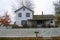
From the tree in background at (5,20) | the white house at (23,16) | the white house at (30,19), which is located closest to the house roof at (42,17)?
the white house at (30,19)

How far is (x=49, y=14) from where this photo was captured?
34750 millimetres

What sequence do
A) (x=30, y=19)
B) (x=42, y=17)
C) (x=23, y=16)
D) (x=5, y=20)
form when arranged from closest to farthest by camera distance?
(x=30, y=19) < (x=23, y=16) < (x=5, y=20) < (x=42, y=17)

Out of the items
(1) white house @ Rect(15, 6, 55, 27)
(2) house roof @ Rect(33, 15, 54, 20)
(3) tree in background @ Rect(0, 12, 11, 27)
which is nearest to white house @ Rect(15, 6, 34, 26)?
(1) white house @ Rect(15, 6, 55, 27)

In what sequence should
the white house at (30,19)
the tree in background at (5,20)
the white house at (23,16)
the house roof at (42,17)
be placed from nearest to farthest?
1. the white house at (30,19)
2. the tree in background at (5,20)
3. the white house at (23,16)
4. the house roof at (42,17)

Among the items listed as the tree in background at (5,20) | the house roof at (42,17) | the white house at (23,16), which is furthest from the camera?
the house roof at (42,17)

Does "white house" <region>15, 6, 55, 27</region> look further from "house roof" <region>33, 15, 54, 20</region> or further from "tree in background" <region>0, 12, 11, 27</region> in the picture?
"tree in background" <region>0, 12, 11, 27</region>

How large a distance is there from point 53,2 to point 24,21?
6.12 metres

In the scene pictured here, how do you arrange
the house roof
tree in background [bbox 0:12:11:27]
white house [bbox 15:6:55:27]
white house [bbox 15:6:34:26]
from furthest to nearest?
the house roof → white house [bbox 15:6:34:26] → tree in background [bbox 0:12:11:27] → white house [bbox 15:6:55:27]

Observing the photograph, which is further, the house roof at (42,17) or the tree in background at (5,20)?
the house roof at (42,17)

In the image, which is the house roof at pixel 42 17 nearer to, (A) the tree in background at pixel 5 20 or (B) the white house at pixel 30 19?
(B) the white house at pixel 30 19

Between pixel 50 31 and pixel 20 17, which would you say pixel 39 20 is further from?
pixel 50 31

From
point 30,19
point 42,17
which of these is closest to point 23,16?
point 30,19

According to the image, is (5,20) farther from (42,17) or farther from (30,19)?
(42,17)

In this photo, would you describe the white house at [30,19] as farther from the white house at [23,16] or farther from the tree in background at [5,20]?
the tree in background at [5,20]
